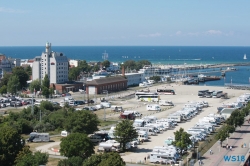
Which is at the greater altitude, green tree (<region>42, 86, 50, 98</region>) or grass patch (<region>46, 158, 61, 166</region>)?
green tree (<region>42, 86, 50, 98</region>)

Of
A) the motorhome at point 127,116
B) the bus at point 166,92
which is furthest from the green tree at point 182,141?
the bus at point 166,92

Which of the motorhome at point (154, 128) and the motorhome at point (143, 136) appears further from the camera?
the motorhome at point (154, 128)

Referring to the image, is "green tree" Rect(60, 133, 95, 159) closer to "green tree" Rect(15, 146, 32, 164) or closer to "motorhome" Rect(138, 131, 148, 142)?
"green tree" Rect(15, 146, 32, 164)

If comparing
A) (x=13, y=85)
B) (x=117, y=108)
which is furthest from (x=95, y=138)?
(x=13, y=85)

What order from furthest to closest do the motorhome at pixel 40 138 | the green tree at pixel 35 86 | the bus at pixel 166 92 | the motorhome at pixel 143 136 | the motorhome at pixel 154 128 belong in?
the bus at pixel 166 92
the green tree at pixel 35 86
the motorhome at pixel 154 128
the motorhome at pixel 143 136
the motorhome at pixel 40 138

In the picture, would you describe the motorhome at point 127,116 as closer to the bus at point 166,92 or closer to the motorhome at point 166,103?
the motorhome at point 166,103

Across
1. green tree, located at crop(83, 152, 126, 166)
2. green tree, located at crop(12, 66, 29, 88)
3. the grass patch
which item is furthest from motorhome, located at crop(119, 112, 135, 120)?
green tree, located at crop(12, 66, 29, 88)

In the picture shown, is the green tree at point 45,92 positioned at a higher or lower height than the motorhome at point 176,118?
higher
